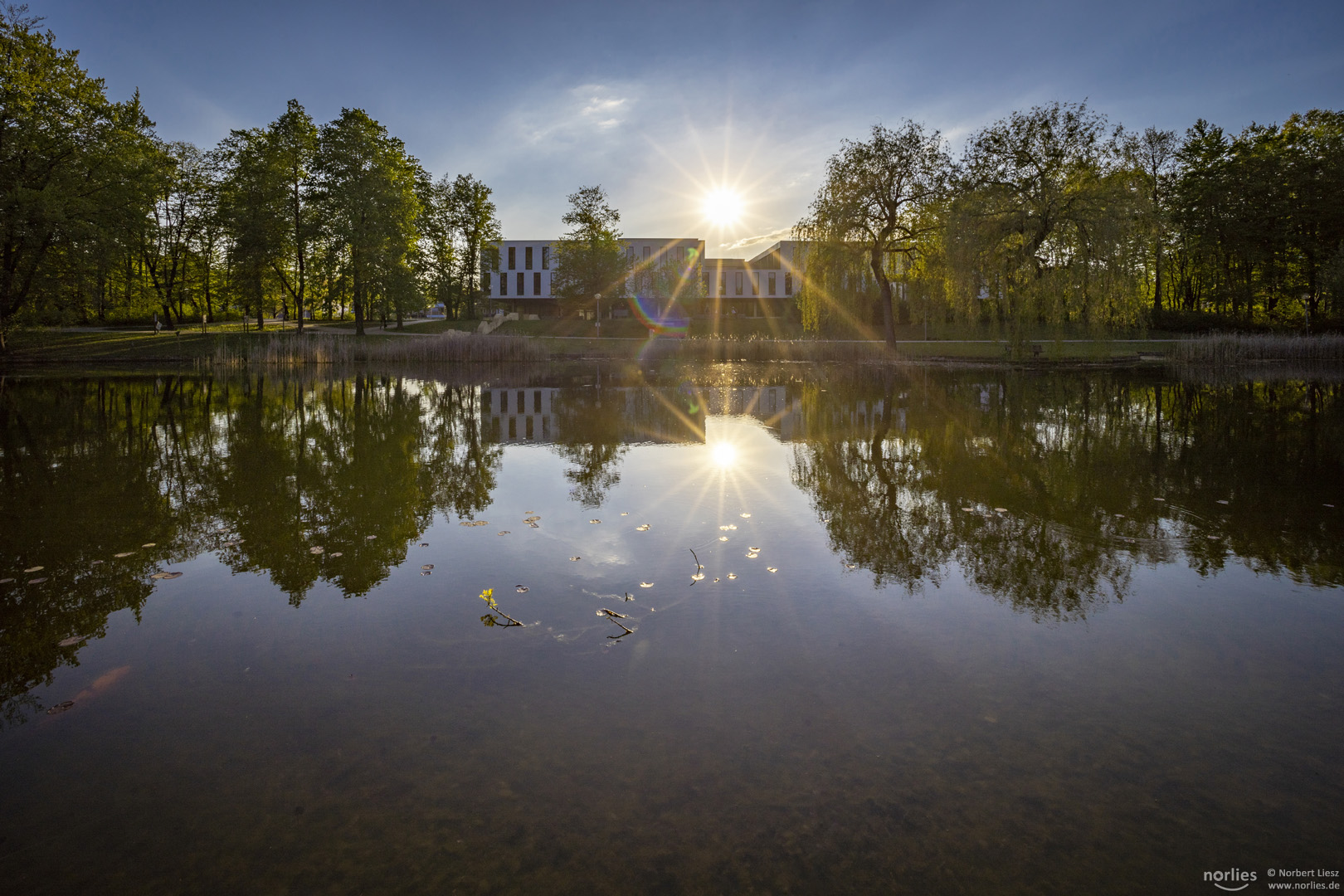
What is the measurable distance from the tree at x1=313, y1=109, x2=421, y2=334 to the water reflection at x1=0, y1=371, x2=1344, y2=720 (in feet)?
76.8

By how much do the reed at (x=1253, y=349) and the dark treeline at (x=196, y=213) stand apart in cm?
4000

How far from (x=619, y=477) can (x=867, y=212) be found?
24937mm

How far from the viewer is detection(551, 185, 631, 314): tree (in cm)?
5425

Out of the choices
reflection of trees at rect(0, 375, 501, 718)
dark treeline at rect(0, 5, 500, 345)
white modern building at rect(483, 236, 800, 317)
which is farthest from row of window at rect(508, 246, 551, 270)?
reflection of trees at rect(0, 375, 501, 718)

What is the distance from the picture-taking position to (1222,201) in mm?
42438

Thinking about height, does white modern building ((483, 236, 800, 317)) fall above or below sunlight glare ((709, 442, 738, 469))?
above

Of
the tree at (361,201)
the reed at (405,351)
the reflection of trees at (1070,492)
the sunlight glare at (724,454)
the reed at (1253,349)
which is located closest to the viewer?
the reflection of trees at (1070,492)

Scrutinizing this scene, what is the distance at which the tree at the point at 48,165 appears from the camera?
29.0 metres

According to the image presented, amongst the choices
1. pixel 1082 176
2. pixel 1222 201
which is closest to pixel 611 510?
pixel 1082 176

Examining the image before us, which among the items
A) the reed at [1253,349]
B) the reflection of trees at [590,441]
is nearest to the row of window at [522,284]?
the reed at [1253,349]

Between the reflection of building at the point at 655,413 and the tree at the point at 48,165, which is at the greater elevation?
the tree at the point at 48,165

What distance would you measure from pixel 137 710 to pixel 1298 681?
18.8ft

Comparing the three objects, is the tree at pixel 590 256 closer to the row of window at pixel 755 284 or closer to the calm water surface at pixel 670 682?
the row of window at pixel 755 284

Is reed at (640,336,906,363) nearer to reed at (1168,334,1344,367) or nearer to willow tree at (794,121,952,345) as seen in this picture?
willow tree at (794,121,952,345)
